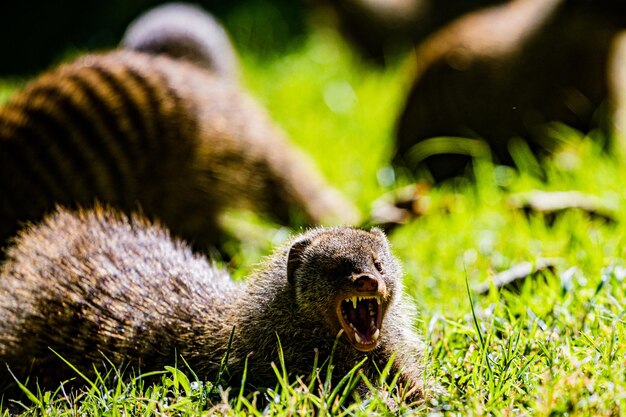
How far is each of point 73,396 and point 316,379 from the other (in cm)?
71

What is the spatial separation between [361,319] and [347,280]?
0.18 m

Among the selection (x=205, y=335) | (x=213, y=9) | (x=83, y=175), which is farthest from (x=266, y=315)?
(x=213, y=9)

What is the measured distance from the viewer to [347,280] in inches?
96.4

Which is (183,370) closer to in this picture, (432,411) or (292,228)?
(432,411)

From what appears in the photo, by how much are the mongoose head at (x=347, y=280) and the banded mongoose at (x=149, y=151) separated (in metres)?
1.46

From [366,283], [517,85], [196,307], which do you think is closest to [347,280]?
[366,283]

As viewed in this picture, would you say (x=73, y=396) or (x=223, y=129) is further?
(x=223, y=129)

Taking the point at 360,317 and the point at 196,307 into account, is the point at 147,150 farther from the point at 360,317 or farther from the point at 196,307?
the point at 360,317

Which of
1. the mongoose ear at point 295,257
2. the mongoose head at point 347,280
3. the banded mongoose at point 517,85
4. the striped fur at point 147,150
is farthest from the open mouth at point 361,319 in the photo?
the banded mongoose at point 517,85

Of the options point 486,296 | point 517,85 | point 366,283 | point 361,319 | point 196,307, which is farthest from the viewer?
point 517,85

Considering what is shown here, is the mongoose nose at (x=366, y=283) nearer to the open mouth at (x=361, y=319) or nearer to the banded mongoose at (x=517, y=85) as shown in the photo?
the open mouth at (x=361, y=319)

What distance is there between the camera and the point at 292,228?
4.35 metres

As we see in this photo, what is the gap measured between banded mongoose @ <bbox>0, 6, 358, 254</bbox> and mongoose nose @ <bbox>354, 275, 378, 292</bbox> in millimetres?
1695

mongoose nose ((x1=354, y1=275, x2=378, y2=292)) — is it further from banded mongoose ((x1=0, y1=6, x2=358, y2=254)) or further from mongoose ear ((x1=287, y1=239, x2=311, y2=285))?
banded mongoose ((x1=0, y1=6, x2=358, y2=254))
